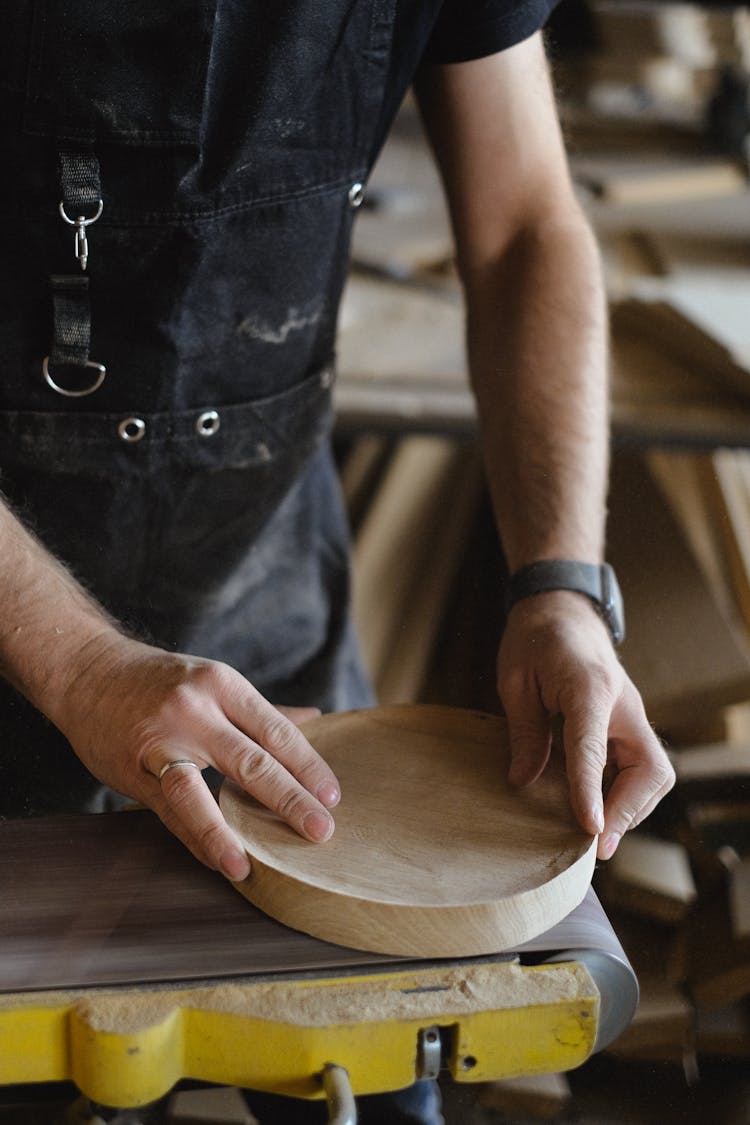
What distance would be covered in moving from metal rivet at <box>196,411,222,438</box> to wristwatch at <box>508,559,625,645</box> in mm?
416

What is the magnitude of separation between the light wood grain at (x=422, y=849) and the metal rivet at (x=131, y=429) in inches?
17.0

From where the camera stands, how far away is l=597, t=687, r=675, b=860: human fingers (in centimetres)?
109

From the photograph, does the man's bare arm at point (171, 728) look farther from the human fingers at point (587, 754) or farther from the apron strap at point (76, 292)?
the apron strap at point (76, 292)

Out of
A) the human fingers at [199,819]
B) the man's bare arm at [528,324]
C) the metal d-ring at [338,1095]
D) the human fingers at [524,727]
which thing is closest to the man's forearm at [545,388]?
the man's bare arm at [528,324]

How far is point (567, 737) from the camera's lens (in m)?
1.14

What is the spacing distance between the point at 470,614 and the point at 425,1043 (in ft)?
5.94

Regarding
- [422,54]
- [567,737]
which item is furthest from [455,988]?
[422,54]

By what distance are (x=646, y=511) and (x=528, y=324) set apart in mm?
1225

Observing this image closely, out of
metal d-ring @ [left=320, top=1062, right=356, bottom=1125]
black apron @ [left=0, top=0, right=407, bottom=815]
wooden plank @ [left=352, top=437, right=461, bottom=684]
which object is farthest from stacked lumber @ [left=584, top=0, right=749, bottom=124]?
metal d-ring @ [left=320, top=1062, right=356, bottom=1125]

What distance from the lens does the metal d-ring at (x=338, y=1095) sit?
34.3 inches

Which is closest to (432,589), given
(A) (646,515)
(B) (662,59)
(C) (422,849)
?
(A) (646,515)

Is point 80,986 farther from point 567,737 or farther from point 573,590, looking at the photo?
point 573,590

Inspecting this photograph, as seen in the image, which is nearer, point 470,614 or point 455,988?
point 455,988

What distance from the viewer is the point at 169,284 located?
1.34 meters
